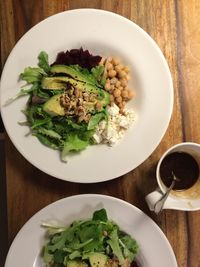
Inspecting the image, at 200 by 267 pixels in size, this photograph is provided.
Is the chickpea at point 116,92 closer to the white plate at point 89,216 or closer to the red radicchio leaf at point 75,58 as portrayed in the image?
the red radicchio leaf at point 75,58

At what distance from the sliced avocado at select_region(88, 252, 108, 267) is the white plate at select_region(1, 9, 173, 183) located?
0.62 ft

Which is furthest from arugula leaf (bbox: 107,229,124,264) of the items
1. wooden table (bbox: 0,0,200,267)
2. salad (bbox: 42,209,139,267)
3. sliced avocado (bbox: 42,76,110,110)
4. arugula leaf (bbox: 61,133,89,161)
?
sliced avocado (bbox: 42,76,110,110)

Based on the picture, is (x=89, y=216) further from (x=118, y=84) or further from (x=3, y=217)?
(x=3, y=217)

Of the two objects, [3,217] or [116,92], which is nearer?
[116,92]

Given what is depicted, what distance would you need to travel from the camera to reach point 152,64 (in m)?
1.16

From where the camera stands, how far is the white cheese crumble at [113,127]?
1.15m

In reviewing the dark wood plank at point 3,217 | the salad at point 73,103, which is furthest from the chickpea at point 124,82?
the dark wood plank at point 3,217

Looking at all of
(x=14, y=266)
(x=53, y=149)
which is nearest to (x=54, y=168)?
(x=53, y=149)

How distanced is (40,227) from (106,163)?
9.5 inches

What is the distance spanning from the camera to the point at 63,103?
45.0 inches

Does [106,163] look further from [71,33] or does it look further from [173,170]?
[71,33]

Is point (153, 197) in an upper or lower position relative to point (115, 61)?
lower

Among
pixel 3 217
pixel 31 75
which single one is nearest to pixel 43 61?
pixel 31 75

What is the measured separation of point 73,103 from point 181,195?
0.37 metres
